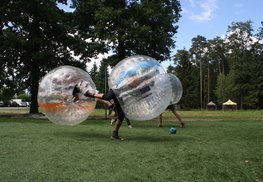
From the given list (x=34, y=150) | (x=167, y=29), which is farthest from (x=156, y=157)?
(x=167, y=29)

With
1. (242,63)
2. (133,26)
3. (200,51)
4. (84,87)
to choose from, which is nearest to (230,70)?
(242,63)

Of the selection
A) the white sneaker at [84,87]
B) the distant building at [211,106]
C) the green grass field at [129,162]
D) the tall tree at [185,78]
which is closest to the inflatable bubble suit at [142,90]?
the green grass field at [129,162]

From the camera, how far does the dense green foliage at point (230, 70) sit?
84188 mm

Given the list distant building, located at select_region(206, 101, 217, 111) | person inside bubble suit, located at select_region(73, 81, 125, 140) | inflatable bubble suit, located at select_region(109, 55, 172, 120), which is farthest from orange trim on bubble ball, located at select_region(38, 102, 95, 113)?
distant building, located at select_region(206, 101, 217, 111)

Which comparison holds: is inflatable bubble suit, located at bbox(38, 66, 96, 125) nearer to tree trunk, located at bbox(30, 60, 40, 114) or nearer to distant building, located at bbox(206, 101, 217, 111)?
tree trunk, located at bbox(30, 60, 40, 114)

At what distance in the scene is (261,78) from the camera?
3233 inches

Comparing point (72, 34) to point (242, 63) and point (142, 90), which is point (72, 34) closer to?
point (142, 90)

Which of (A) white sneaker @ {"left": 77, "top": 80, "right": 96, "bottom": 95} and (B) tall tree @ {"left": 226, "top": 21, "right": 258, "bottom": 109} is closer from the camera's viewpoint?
(A) white sneaker @ {"left": 77, "top": 80, "right": 96, "bottom": 95}

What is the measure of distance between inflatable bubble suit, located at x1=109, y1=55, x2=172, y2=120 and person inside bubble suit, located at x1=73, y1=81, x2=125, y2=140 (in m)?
0.28

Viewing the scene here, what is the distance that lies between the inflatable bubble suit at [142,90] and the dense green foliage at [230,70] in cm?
7259

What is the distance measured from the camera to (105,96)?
1143cm

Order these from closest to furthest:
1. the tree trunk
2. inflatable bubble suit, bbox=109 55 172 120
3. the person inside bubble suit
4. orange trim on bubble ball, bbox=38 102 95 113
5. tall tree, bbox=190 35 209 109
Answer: inflatable bubble suit, bbox=109 55 172 120, the person inside bubble suit, orange trim on bubble ball, bbox=38 102 95 113, the tree trunk, tall tree, bbox=190 35 209 109

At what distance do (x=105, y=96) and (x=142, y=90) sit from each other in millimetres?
1164

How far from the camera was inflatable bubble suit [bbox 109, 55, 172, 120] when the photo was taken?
10.8 metres
